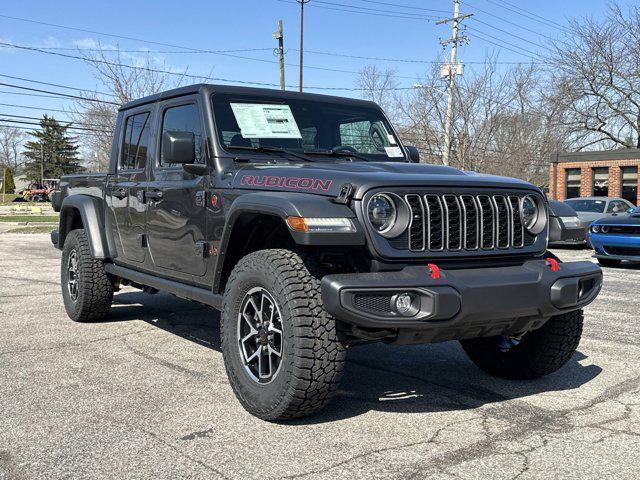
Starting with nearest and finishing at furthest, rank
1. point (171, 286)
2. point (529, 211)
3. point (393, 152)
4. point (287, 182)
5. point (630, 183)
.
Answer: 1. point (287, 182)
2. point (529, 211)
3. point (171, 286)
4. point (393, 152)
5. point (630, 183)

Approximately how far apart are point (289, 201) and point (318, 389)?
974 millimetres

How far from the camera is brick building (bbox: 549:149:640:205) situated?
1122 inches

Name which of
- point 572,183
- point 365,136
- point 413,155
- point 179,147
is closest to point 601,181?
point 572,183

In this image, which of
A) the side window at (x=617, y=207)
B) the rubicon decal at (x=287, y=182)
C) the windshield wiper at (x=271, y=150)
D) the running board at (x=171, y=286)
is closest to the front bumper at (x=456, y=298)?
the rubicon decal at (x=287, y=182)

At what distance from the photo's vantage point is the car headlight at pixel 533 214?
4.11 metres

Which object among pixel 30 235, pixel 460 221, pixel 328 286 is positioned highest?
pixel 460 221

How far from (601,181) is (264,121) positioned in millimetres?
27751

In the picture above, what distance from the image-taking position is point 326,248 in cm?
375

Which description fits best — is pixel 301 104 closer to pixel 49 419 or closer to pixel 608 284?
pixel 49 419

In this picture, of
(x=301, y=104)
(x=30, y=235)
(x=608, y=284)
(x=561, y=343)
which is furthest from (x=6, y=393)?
(x=30, y=235)

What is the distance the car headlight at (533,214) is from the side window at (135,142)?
9.91 feet

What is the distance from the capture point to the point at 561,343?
14.2 ft

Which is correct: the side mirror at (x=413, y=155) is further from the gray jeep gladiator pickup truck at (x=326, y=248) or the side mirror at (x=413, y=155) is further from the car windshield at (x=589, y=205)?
the car windshield at (x=589, y=205)

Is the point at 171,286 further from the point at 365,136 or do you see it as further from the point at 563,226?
the point at 563,226
